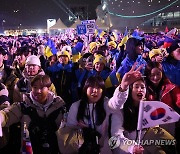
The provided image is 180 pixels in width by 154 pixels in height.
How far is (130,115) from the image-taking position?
344 centimetres

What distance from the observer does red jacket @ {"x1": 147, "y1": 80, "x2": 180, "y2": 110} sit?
168 inches

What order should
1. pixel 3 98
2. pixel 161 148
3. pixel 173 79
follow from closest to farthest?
pixel 161 148 < pixel 3 98 < pixel 173 79

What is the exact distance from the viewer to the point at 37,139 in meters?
3.76

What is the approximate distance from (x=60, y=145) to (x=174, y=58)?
2.80m

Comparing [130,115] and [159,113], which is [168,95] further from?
[159,113]

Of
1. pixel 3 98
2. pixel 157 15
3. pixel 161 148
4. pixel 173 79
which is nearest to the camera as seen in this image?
pixel 161 148

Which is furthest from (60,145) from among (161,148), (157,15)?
(157,15)

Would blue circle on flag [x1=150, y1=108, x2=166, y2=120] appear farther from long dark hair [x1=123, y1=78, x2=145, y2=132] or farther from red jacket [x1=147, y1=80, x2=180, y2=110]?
red jacket [x1=147, y1=80, x2=180, y2=110]

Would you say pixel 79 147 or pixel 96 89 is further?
pixel 96 89

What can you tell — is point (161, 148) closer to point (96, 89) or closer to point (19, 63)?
point (96, 89)

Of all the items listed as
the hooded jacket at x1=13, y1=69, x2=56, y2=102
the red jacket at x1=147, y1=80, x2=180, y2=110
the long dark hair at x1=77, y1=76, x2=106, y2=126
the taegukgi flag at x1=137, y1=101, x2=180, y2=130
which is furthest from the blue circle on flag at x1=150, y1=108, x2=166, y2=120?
the hooded jacket at x1=13, y1=69, x2=56, y2=102

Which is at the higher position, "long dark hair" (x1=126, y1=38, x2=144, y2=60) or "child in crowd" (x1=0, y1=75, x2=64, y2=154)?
"long dark hair" (x1=126, y1=38, x2=144, y2=60)

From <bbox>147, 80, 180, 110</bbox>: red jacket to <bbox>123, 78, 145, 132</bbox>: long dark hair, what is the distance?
0.80 m

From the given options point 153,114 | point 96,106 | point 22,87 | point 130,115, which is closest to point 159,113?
point 153,114
